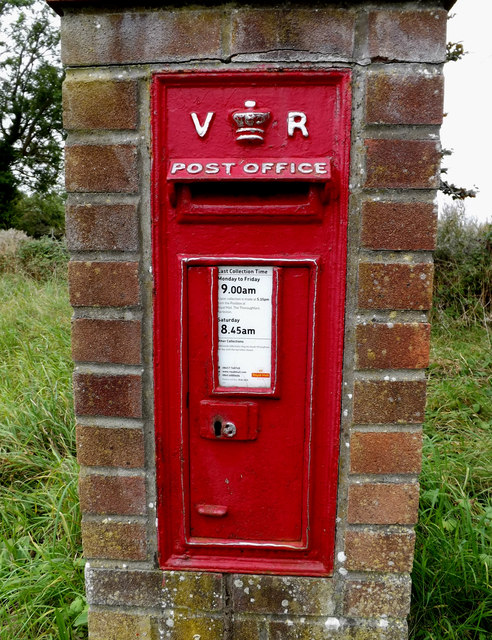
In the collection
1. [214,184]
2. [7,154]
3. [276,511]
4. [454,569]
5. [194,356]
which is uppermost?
[7,154]

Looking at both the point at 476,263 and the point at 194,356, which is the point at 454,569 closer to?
the point at 194,356

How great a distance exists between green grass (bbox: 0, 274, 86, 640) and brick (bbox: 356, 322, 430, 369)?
1173 mm

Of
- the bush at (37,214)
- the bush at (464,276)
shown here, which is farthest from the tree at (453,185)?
the bush at (37,214)

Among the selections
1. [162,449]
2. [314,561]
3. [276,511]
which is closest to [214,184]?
[162,449]

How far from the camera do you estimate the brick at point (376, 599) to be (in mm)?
1251

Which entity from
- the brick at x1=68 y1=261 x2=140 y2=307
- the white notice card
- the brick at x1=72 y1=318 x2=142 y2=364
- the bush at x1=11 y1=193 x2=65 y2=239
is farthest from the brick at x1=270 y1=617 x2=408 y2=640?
the bush at x1=11 y1=193 x2=65 y2=239

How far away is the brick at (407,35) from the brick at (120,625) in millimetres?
1498

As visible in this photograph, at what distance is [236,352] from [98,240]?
0.42 m

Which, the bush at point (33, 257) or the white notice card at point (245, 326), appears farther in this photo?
the bush at point (33, 257)

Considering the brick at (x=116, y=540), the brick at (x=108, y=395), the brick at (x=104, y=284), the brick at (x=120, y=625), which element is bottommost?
the brick at (x=120, y=625)

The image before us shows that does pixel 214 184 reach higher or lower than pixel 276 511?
higher

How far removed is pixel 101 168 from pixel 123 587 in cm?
107

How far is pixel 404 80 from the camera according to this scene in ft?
3.51

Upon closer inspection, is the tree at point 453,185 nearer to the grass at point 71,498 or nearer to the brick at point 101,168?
the grass at point 71,498
